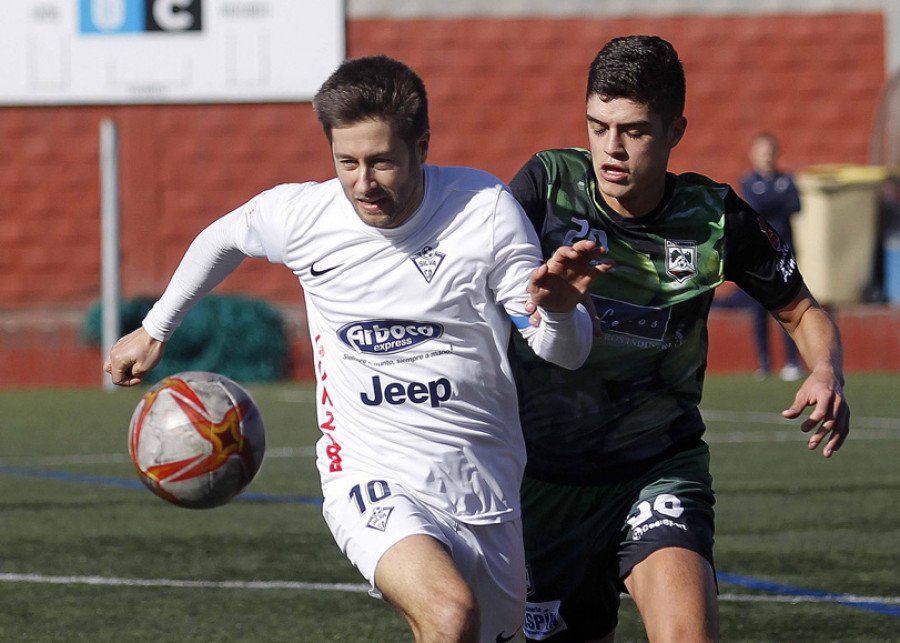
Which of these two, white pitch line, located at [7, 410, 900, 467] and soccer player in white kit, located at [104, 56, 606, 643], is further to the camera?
white pitch line, located at [7, 410, 900, 467]

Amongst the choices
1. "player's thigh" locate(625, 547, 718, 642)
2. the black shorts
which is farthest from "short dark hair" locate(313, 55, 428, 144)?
"player's thigh" locate(625, 547, 718, 642)

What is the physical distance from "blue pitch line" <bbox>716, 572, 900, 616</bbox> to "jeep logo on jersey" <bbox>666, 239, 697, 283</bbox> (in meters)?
1.97

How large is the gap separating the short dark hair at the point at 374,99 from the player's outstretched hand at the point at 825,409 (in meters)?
1.14

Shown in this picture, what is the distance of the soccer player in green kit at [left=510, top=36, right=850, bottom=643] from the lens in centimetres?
401

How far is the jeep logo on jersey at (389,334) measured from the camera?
3814 millimetres

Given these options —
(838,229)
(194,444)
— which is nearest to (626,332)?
(194,444)

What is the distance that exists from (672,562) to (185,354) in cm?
1244

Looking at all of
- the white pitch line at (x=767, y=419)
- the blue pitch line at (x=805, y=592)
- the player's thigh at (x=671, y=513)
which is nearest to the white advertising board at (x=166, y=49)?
the white pitch line at (x=767, y=419)

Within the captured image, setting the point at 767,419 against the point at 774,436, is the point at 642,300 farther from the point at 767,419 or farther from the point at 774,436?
the point at 767,419

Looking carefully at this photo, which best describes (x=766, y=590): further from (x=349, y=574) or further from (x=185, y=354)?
(x=185, y=354)

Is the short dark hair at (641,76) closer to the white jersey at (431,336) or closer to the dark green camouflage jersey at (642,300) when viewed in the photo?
the dark green camouflage jersey at (642,300)

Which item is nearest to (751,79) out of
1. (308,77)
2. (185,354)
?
(308,77)

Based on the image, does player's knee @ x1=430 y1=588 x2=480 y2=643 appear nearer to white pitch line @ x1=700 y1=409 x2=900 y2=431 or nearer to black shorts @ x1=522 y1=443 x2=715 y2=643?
black shorts @ x1=522 y1=443 x2=715 y2=643

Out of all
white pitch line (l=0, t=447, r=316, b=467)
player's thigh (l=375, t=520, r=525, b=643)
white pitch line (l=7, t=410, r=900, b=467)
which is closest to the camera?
player's thigh (l=375, t=520, r=525, b=643)
